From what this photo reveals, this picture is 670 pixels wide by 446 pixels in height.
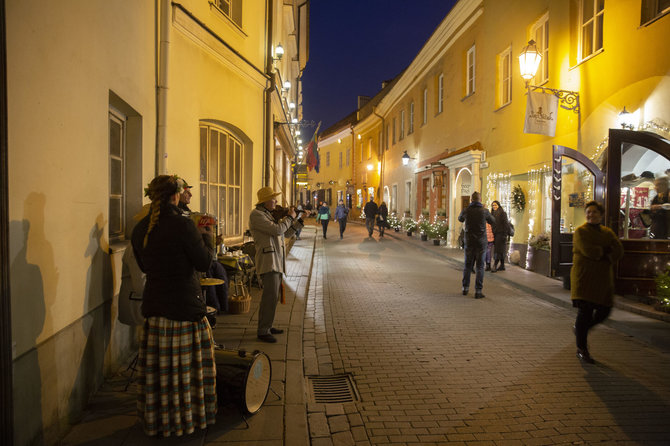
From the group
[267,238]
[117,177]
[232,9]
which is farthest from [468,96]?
[117,177]

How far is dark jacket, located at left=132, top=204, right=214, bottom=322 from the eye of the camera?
292cm

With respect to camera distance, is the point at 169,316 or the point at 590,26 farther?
the point at 590,26

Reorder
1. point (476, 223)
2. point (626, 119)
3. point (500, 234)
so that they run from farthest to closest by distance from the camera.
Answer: point (500, 234) → point (476, 223) → point (626, 119)

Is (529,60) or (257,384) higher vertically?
(529,60)

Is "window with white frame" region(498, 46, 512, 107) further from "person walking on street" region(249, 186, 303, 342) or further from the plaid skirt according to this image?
the plaid skirt

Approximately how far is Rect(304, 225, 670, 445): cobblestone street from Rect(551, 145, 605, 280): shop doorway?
1546 millimetres

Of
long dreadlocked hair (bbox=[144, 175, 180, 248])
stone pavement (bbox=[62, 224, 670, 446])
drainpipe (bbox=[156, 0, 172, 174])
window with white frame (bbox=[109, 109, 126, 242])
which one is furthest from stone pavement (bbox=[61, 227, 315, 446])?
drainpipe (bbox=[156, 0, 172, 174])

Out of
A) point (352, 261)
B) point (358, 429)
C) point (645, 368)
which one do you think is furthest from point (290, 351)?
point (352, 261)

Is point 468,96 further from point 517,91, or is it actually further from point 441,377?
point 441,377

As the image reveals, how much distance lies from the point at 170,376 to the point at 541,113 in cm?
936

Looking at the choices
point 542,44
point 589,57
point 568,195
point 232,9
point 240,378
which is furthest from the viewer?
point 542,44

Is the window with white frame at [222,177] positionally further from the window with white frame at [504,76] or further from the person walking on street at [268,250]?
the window with white frame at [504,76]

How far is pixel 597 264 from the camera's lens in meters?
4.89

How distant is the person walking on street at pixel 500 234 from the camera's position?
10945mm
